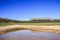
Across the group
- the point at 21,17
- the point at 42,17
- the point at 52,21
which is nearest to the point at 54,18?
the point at 52,21

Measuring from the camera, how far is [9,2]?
18.6 ft

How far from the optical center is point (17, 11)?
19.1 ft

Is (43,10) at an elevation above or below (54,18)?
above

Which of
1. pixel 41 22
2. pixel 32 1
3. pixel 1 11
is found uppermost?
pixel 32 1

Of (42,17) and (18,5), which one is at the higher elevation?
(18,5)

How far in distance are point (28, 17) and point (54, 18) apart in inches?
52.2

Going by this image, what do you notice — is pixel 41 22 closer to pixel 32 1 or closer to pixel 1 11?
pixel 32 1

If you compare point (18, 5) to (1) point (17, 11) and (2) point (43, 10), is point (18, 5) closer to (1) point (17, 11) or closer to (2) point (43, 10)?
(1) point (17, 11)

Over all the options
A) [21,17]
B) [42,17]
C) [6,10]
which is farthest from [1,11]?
[42,17]

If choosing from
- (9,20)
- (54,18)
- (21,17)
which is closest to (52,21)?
(54,18)

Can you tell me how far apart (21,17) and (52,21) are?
1.60 metres

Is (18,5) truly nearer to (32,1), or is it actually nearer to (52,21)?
(32,1)

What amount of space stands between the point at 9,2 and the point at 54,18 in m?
2.41

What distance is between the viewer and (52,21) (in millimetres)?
5703
